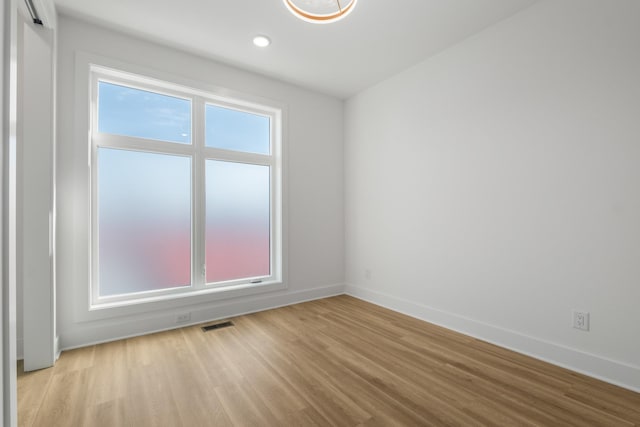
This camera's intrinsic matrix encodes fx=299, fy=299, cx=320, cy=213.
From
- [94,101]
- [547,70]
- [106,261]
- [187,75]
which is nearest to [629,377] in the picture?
[547,70]

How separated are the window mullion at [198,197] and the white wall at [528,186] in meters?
2.19

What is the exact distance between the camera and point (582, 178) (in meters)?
2.19

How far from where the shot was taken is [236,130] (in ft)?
12.0

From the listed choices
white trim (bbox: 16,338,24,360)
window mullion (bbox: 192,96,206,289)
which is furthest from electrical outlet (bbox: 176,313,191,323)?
white trim (bbox: 16,338,24,360)

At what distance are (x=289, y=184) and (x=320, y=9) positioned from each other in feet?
7.08

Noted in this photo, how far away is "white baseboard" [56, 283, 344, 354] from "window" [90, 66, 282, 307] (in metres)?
0.20

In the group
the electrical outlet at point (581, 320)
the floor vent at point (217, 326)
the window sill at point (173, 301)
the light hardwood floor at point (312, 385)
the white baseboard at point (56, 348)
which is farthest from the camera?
the floor vent at point (217, 326)

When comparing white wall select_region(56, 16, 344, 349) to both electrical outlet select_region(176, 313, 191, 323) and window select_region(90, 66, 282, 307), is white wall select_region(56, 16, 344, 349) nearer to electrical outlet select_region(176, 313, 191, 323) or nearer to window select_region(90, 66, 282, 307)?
electrical outlet select_region(176, 313, 191, 323)

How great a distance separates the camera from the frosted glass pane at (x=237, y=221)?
3.43 m

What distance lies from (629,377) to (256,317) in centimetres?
307

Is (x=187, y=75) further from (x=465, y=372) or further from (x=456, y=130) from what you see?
(x=465, y=372)

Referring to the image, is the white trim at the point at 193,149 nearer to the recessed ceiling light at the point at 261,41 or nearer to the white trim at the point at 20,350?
the white trim at the point at 20,350

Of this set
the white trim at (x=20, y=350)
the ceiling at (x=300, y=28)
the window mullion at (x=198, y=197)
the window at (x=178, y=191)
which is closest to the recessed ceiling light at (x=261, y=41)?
the ceiling at (x=300, y=28)

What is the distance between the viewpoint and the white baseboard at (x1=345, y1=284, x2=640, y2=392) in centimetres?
200
